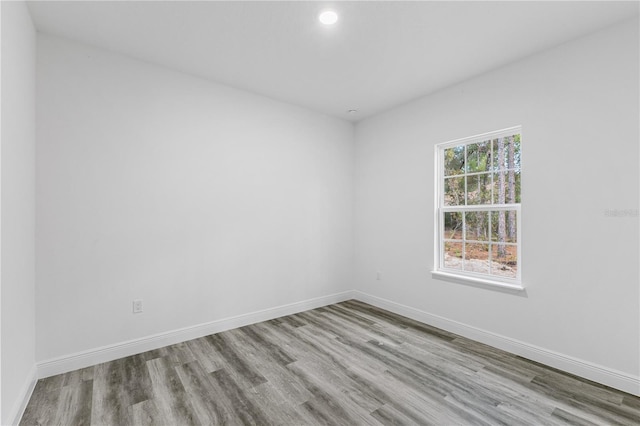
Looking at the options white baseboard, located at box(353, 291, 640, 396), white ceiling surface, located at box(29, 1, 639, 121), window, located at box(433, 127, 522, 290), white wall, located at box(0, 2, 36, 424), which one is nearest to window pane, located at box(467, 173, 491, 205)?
window, located at box(433, 127, 522, 290)

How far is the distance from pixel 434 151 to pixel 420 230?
0.95m

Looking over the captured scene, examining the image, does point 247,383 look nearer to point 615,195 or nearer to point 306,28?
point 306,28

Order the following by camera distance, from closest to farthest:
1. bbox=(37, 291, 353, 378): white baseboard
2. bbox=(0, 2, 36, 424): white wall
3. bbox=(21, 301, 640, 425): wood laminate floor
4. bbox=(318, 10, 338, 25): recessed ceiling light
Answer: bbox=(0, 2, 36, 424): white wall < bbox=(21, 301, 640, 425): wood laminate floor < bbox=(318, 10, 338, 25): recessed ceiling light < bbox=(37, 291, 353, 378): white baseboard

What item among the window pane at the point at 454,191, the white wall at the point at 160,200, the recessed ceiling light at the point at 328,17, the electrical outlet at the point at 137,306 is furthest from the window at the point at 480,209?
the electrical outlet at the point at 137,306

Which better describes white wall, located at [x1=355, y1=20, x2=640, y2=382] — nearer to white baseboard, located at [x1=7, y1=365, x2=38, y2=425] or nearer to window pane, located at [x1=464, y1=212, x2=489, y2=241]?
window pane, located at [x1=464, y1=212, x2=489, y2=241]

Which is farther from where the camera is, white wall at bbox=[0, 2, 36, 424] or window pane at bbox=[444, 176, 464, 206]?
window pane at bbox=[444, 176, 464, 206]

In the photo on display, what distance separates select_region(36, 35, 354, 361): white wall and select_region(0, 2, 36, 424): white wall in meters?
0.16

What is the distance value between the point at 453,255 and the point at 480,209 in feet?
2.01

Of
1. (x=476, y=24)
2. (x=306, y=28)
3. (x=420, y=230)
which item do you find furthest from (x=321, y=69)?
(x=420, y=230)

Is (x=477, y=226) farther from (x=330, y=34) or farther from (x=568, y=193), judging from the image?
(x=330, y=34)

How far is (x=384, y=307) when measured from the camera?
414 centimetres

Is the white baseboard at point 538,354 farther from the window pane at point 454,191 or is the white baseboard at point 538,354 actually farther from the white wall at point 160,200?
the white wall at point 160,200

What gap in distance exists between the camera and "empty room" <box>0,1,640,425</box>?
→ 211cm

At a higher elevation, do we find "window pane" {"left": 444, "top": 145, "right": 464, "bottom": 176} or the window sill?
"window pane" {"left": 444, "top": 145, "right": 464, "bottom": 176}
